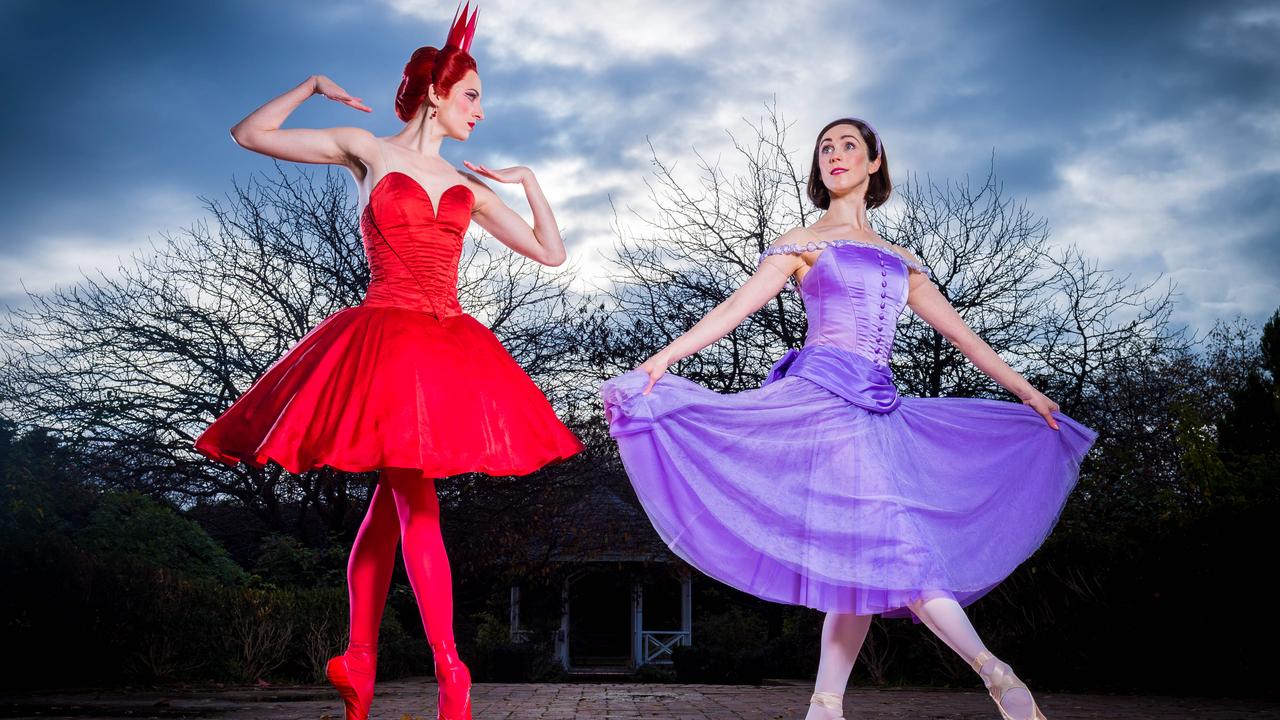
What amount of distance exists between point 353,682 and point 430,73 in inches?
82.5

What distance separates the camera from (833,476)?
3.44m

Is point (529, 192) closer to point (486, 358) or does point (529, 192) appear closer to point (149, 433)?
point (486, 358)

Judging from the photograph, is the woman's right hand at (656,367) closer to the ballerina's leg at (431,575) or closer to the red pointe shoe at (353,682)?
the ballerina's leg at (431,575)

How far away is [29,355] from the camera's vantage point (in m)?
12.9

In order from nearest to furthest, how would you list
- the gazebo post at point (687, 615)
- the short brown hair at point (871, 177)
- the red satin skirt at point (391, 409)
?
the red satin skirt at point (391, 409) < the short brown hair at point (871, 177) < the gazebo post at point (687, 615)

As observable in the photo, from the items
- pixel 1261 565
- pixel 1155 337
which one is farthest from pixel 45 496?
pixel 1155 337

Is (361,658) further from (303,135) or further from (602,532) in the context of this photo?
(602,532)

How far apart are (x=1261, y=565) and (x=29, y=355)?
1299 cm

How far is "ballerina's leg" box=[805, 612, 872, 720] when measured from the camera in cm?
339

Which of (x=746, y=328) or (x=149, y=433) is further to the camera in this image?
(x=746, y=328)

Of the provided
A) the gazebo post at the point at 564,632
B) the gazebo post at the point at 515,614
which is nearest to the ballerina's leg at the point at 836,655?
the gazebo post at the point at 564,632

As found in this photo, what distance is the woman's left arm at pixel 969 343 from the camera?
3957 millimetres

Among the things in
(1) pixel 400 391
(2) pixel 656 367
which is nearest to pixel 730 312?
(2) pixel 656 367

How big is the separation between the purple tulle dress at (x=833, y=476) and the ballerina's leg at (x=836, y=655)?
0.10 meters
